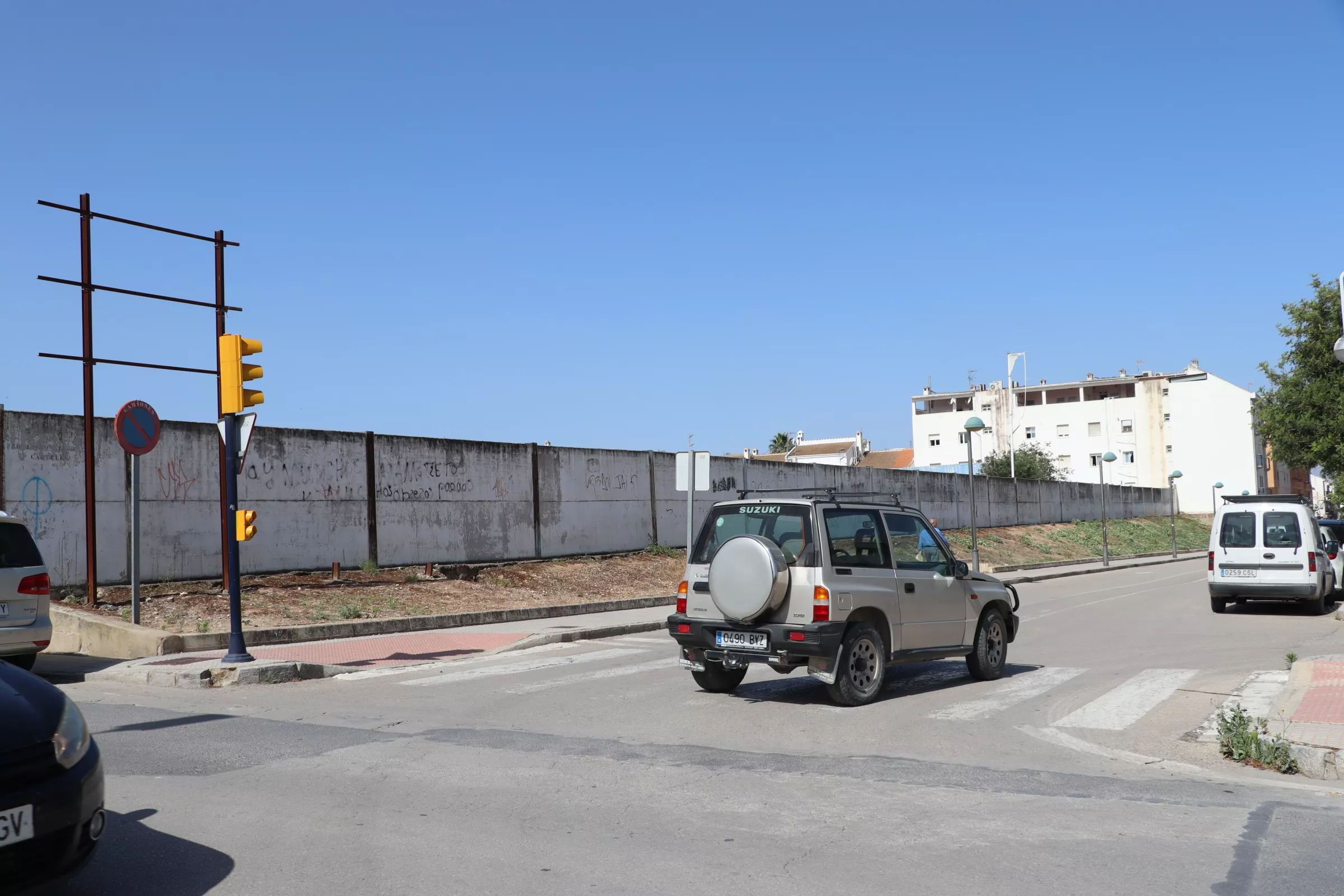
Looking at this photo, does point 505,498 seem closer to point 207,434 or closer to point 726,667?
point 207,434

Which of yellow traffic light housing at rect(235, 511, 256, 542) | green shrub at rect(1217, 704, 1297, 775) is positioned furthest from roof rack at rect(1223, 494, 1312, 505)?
yellow traffic light housing at rect(235, 511, 256, 542)

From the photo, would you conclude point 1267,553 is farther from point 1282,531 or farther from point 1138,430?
point 1138,430

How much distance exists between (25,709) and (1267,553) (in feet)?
66.1

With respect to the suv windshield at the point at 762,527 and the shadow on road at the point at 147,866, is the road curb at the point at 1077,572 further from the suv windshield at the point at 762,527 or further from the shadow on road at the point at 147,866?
the shadow on road at the point at 147,866

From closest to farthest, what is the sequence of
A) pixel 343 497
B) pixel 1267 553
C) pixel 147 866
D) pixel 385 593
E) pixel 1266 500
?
pixel 147 866
pixel 385 593
pixel 1267 553
pixel 1266 500
pixel 343 497

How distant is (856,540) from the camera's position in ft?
32.9

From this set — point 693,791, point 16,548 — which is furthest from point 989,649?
point 16,548

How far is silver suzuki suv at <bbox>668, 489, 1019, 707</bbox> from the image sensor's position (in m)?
9.55

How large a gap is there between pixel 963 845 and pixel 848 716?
13.0 feet

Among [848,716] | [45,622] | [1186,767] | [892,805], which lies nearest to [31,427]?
[45,622]

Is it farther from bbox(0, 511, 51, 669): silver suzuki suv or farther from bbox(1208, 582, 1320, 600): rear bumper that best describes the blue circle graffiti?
bbox(1208, 582, 1320, 600): rear bumper

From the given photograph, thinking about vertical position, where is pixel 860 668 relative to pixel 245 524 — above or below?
below

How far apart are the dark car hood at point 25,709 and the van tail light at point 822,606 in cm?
613

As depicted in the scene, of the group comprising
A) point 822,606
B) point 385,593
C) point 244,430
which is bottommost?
point 385,593
